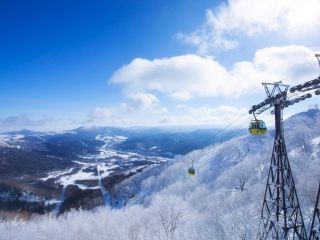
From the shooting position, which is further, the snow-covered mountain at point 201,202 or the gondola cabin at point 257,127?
the snow-covered mountain at point 201,202

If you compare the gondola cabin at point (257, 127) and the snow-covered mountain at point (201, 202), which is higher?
the gondola cabin at point (257, 127)

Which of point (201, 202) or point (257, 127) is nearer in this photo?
point (257, 127)

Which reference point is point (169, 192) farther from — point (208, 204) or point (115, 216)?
point (115, 216)

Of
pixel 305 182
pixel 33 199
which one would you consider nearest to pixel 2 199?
pixel 33 199

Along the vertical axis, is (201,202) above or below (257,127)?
below
